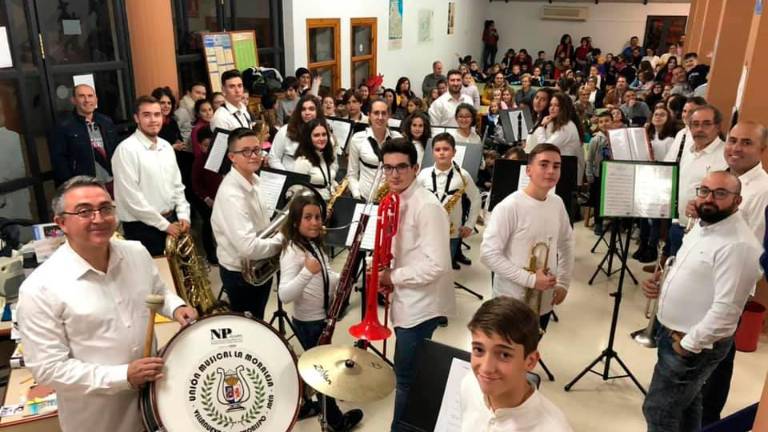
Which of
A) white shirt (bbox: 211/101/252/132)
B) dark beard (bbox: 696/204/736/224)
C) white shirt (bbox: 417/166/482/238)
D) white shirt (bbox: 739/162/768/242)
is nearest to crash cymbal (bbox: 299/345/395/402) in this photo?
dark beard (bbox: 696/204/736/224)

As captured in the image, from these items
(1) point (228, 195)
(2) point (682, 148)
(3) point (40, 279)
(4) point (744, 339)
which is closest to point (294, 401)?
(3) point (40, 279)

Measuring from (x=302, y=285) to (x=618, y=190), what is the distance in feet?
7.42

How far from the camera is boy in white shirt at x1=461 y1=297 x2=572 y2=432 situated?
5.43 ft

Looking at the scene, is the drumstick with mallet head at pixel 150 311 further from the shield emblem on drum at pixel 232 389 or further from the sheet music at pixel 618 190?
the sheet music at pixel 618 190

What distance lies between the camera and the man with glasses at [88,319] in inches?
84.0

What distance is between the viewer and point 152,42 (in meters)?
6.18

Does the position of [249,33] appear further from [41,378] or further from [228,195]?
[41,378]

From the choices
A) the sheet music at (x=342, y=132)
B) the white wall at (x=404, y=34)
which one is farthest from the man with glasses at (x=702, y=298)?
the white wall at (x=404, y=34)

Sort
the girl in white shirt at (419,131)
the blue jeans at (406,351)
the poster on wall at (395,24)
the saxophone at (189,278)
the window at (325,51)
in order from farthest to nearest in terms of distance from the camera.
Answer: the poster on wall at (395,24) → the window at (325,51) → the girl in white shirt at (419,131) → the saxophone at (189,278) → the blue jeans at (406,351)

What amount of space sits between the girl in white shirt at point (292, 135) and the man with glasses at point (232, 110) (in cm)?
72

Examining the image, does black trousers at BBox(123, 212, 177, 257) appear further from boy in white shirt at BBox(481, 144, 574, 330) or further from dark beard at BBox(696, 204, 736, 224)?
dark beard at BBox(696, 204, 736, 224)

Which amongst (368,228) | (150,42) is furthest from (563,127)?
(150,42)

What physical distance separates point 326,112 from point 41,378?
5155 millimetres

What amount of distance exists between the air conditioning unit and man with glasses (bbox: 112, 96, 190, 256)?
672 inches
